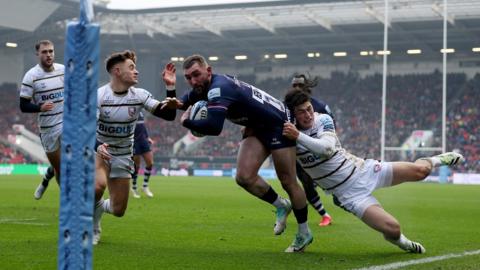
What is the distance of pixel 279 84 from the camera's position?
6191 cm

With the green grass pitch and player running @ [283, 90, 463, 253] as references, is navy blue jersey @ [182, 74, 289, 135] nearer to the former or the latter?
player running @ [283, 90, 463, 253]

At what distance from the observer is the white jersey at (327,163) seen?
8297 mm

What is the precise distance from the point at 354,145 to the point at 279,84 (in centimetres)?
1096

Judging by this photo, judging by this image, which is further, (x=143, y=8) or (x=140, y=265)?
(x=143, y=8)

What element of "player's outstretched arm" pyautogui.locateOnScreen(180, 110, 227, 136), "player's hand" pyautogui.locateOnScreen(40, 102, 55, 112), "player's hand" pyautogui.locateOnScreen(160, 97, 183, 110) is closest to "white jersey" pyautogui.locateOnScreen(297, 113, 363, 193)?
"player's outstretched arm" pyautogui.locateOnScreen(180, 110, 227, 136)

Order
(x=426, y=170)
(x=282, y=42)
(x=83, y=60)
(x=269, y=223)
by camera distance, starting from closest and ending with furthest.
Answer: (x=83, y=60) < (x=426, y=170) < (x=269, y=223) < (x=282, y=42)

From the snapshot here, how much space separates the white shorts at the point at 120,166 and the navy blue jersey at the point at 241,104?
1.00 metres

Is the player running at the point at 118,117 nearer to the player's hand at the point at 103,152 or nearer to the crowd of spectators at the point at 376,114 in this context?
the player's hand at the point at 103,152

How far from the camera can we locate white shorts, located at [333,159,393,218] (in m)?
8.14

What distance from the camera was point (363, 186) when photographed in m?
8.29

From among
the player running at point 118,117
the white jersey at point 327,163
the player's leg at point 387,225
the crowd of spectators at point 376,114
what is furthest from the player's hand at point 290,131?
the crowd of spectators at point 376,114

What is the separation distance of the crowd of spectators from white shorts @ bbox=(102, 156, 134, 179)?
40888 mm

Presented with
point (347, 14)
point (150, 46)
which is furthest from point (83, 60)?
point (150, 46)

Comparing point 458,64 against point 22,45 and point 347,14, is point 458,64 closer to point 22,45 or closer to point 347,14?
point 347,14
